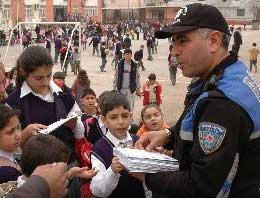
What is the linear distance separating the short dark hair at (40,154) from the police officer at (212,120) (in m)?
0.43

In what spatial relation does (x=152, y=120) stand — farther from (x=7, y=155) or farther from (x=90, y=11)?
(x=90, y=11)

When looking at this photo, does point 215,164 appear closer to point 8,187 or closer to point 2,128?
point 8,187

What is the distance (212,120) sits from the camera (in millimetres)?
1922

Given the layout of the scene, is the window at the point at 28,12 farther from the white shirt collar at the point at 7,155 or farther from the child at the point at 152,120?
the white shirt collar at the point at 7,155

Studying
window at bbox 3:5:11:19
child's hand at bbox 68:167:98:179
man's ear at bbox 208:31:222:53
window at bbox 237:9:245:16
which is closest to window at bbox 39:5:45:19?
window at bbox 3:5:11:19

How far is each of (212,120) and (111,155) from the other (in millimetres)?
1184

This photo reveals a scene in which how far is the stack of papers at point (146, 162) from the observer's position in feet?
6.99

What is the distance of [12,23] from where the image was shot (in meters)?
55.5

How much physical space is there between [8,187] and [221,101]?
1055mm

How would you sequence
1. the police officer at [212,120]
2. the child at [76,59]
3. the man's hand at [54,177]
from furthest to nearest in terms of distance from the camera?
the child at [76,59]
the police officer at [212,120]
the man's hand at [54,177]

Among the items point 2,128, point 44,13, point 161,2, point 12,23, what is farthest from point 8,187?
point 161,2

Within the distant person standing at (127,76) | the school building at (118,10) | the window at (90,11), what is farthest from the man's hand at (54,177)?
the window at (90,11)

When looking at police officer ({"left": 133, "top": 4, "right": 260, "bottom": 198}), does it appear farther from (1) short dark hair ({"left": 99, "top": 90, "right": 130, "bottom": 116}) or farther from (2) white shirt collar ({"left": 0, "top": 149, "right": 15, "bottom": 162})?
(1) short dark hair ({"left": 99, "top": 90, "right": 130, "bottom": 116})

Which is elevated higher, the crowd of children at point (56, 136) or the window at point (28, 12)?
the window at point (28, 12)
